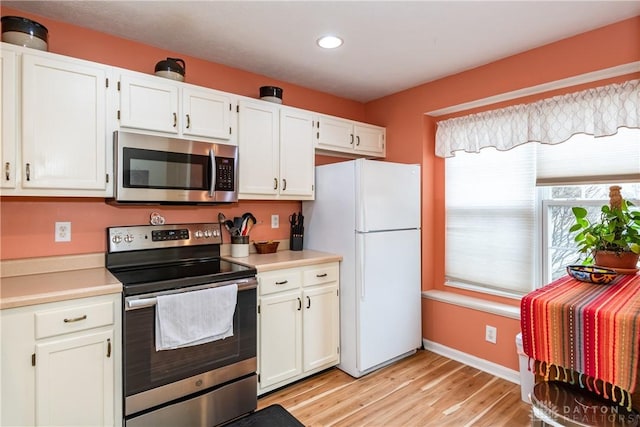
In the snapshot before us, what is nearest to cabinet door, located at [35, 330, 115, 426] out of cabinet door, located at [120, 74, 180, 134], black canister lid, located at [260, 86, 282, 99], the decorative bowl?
cabinet door, located at [120, 74, 180, 134]

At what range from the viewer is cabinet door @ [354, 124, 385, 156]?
3.29 m

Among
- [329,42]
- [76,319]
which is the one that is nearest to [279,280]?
[76,319]

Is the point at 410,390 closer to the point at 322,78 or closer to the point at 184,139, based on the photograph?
the point at 184,139

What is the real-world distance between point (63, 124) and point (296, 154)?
1516 millimetres

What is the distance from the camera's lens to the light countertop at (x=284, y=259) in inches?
94.1

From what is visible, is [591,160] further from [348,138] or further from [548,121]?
[348,138]

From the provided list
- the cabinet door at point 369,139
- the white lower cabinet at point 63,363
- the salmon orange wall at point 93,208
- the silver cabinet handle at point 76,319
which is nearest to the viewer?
the white lower cabinet at point 63,363

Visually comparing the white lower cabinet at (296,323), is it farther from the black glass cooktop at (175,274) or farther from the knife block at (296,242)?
the knife block at (296,242)

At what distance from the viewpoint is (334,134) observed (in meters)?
3.09

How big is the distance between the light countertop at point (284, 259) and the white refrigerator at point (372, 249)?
144 millimetres

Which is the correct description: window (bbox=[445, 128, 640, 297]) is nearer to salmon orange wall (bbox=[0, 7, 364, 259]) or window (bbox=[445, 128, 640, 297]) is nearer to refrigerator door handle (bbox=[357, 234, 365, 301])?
refrigerator door handle (bbox=[357, 234, 365, 301])

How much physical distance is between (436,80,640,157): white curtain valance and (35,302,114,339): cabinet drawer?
277 centimetres

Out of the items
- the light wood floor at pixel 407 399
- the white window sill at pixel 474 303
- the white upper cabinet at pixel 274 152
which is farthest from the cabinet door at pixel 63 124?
the white window sill at pixel 474 303

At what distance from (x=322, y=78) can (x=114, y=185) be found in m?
1.87
